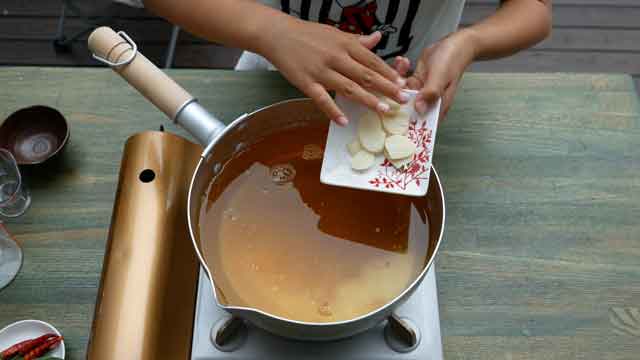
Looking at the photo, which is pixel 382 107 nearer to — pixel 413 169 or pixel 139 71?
pixel 413 169

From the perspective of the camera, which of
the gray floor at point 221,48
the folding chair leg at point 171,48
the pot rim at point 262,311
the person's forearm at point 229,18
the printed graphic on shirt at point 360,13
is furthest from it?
the gray floor at point 221,48

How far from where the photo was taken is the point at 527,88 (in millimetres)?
805

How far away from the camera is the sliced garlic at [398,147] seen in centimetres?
57

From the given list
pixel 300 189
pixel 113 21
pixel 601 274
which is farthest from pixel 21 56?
pixel 601 274

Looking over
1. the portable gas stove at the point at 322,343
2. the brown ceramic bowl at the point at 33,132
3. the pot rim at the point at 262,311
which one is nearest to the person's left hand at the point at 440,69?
the pot rim at the point at 262,311

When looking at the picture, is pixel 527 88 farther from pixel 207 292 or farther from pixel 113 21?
pixel 113 21

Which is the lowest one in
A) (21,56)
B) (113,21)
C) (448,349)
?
(21,56)

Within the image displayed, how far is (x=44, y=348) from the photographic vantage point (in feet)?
2.05

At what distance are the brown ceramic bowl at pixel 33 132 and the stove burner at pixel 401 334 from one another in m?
0.50

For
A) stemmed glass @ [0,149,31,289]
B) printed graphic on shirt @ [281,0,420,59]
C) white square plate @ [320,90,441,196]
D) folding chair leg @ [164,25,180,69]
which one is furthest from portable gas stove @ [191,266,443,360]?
folding chair leg @ [164,25,180,69]

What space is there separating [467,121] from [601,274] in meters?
0.26

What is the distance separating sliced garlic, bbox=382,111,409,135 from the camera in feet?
1.92

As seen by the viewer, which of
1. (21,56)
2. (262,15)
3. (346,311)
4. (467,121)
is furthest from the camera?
(21,56)

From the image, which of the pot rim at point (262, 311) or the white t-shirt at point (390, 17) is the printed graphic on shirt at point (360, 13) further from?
the pot rim at point (262, 311)
